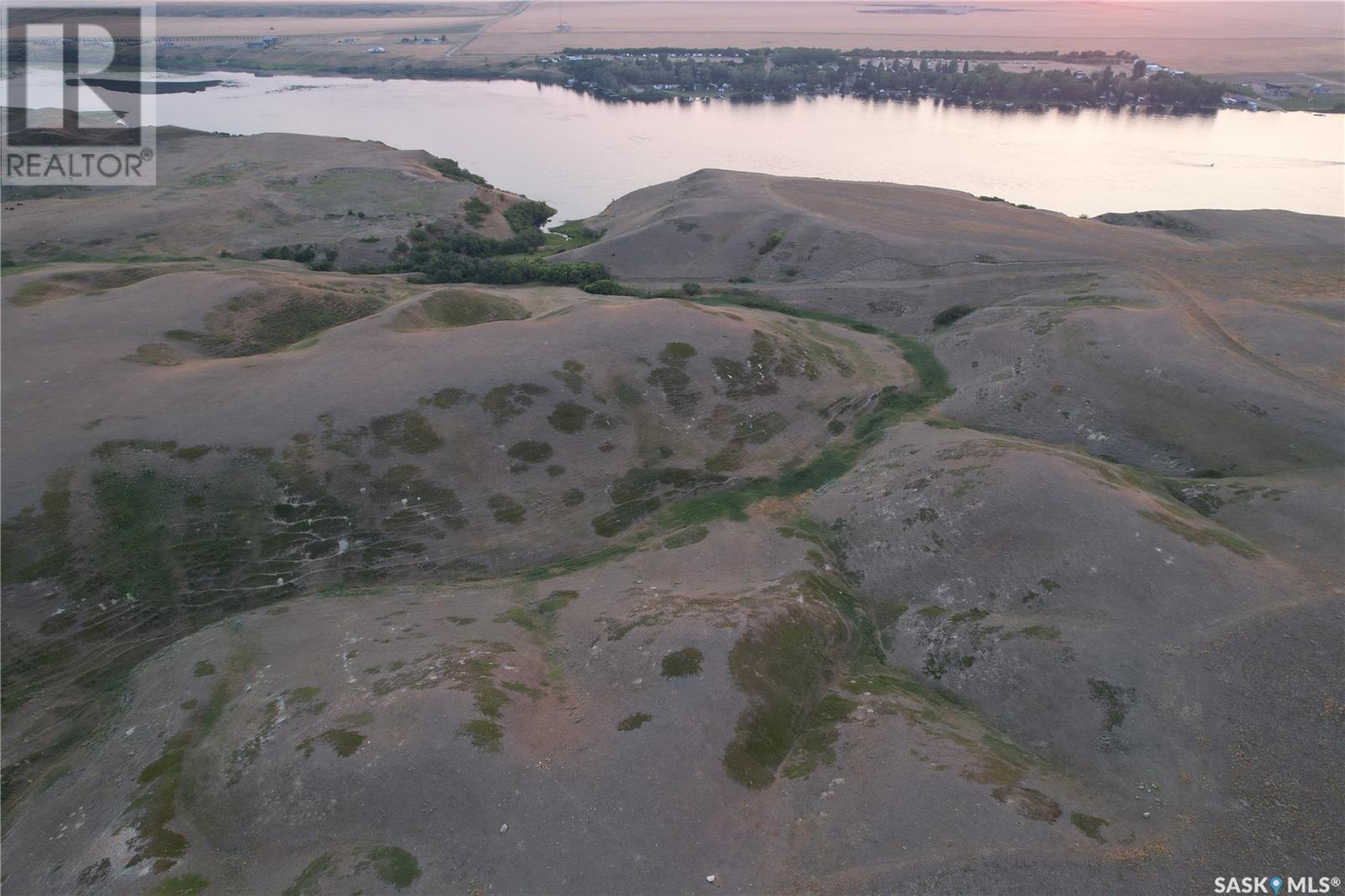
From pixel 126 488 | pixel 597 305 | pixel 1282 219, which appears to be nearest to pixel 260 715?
pixel 126 488

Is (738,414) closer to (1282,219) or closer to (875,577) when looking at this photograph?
(875,577)

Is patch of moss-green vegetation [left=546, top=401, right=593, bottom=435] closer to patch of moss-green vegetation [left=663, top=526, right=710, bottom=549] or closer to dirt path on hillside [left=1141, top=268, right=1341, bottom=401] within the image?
patch of moss-green vegetation [left=663, top=526, right=710, bottom=549]

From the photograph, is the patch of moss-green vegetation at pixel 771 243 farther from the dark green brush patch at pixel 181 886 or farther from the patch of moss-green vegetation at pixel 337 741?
the dark green brush patch at pixel 181 886

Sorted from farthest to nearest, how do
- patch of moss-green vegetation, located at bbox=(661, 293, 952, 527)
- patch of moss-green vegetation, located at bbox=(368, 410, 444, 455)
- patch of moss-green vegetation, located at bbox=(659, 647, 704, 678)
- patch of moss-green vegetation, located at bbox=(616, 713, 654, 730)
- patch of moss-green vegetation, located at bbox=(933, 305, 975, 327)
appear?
patch of moss-green vegetation, located at bbox=(933, 305, 975, 327) < patch of moss-green vegetation, located at bbox=(661, 293, 952, 527) < patch of moss-green vegetation, located at bbox=(368, 410, 444, 455) < patch of moss-green vegetation, located at bbox=(659, 647, 704, 678) < patch of moss-green vegetation, located at bbox=(616, 713, 654, 730)

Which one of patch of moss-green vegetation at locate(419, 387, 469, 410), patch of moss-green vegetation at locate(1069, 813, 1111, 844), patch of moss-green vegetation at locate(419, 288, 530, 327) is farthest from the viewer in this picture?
patch of moss-green vegetation at locate(419, 288, 530, 327)

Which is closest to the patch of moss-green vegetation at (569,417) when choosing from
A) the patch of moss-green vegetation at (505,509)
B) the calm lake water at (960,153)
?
→ the patch of moss-green vegetation at (505,509)

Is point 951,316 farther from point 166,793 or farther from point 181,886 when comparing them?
point 181,886

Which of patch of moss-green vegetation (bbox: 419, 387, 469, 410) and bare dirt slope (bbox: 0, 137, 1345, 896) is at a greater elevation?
patch of moss-green vegetation (bbox: 419, 387, 469, 410)

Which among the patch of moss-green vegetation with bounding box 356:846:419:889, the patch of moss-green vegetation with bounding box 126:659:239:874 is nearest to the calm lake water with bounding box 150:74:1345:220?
the patch of moss-green vegetation with bounding box 126:659:239:874
